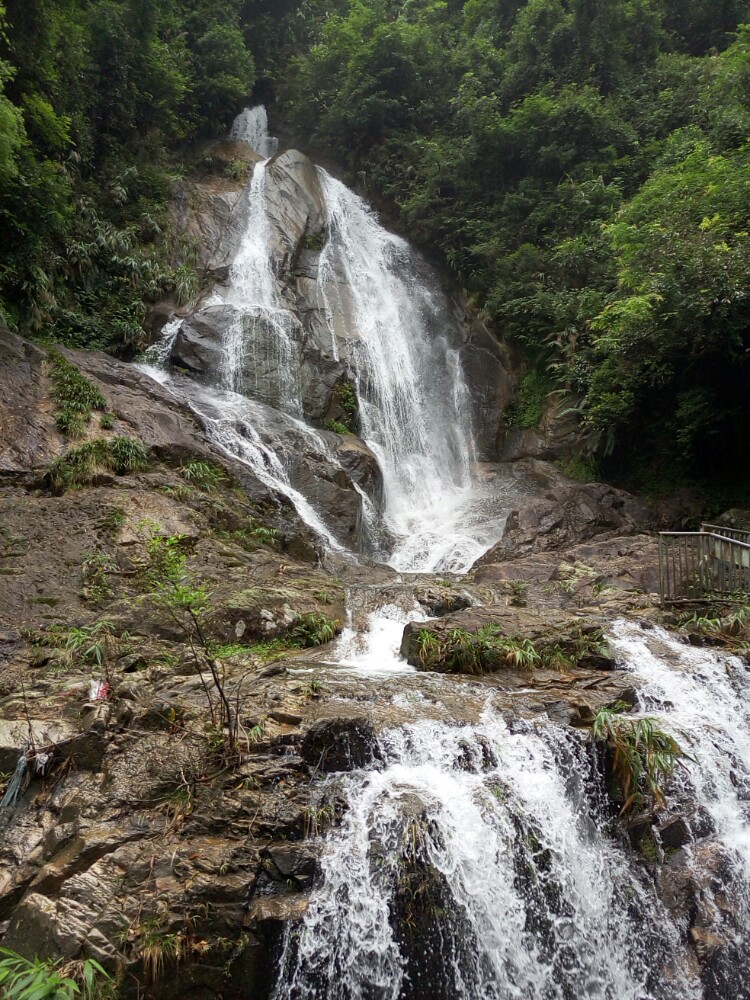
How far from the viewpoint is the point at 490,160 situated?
2153 centimetres

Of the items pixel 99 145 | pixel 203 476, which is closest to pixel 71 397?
pixel 203 476

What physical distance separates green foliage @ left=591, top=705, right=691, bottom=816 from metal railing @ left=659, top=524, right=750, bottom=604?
12.5 ft

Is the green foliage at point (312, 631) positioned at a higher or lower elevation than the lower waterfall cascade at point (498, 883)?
higher

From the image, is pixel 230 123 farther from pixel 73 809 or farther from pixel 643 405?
pixel 73 809

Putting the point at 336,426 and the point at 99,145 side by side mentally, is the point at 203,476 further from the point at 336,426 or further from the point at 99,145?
the point at 99,145

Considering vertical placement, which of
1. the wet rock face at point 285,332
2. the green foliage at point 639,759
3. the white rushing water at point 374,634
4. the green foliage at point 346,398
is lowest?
the green foliage at point 639,759

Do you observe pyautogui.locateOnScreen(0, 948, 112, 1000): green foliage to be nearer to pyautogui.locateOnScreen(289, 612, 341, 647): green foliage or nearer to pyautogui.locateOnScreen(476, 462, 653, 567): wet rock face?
pyautogui.locateOnScreen(289, 612, 341, 647): green foliage

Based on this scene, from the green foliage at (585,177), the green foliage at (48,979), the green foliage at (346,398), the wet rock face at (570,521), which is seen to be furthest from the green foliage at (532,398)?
the green foliage at (48,979)

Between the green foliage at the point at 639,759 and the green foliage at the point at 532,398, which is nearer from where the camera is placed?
the green foliage at the point at 639,759

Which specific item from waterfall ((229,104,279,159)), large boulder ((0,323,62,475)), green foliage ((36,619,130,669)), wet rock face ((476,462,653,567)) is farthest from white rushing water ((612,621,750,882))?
waterfall ((229,104,279,159))

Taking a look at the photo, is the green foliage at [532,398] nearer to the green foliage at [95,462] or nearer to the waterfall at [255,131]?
the green foliage at [95,462]

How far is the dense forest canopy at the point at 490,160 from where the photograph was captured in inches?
505

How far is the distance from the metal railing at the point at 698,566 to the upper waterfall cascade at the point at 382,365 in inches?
183

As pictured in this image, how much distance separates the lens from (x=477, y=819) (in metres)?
4.84
